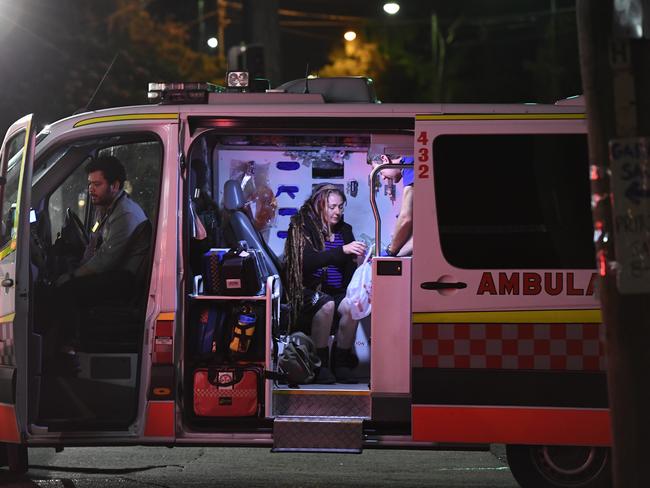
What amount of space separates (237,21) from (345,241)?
43001 millimetres

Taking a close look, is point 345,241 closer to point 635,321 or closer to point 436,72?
point 635,321

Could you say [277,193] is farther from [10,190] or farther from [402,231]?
[10,190]

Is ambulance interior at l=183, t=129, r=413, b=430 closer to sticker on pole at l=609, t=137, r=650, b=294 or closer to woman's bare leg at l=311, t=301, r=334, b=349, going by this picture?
woman's bare leg at l=311, t=301, r=334, b=349

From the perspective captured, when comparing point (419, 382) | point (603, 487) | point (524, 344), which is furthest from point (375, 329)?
point (603, 487)

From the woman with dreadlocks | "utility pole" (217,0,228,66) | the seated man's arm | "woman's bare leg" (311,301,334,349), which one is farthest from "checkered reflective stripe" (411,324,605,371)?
"utility pole" (217,0,228,66)

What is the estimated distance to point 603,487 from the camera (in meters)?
6.97

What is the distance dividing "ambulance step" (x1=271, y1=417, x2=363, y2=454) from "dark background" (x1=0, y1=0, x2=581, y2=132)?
20169 mm

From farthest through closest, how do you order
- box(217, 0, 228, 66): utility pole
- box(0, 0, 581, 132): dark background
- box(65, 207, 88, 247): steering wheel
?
1. box(217, 0, 228, 66): utility pole
2. box(0, 0, 581, 132): dark background
3. box(65, 207, 88, 247): steering wheel

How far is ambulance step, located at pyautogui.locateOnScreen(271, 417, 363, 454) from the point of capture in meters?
7.11

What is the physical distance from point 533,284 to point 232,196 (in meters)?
2.59

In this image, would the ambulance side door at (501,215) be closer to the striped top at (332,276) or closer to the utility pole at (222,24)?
the striped top at (332,276)

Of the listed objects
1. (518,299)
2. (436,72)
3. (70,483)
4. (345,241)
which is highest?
(436,72)

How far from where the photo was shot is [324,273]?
29.0 ft

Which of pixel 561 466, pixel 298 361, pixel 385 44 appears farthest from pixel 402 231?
pixel 385 44
